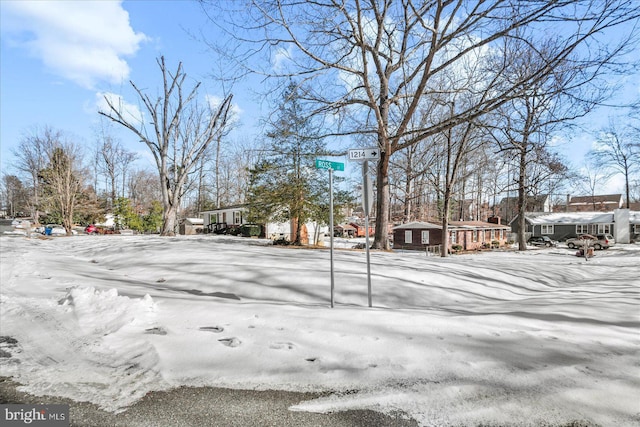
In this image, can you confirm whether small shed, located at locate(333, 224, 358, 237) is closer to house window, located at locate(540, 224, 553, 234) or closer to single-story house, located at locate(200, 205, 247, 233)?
single-story house, located at locate(200, 205, 247, 233)

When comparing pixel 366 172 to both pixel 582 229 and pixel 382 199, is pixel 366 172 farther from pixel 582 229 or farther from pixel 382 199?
pixel 582 229

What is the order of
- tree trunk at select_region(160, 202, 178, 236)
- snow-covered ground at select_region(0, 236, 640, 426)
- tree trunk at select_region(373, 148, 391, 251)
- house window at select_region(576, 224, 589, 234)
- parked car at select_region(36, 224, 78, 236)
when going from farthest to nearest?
house window at select_region(576, 224, 589, 234) → parked car at select_region(36, 224, 78, 236) → tree trunk at select_region(160, 202, 178, 236) → tree trunk at select_region(373, 148, 391, 251) → snow-covered ground at select_region(0, 236, 640, 426)

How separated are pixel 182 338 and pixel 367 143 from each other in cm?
1355

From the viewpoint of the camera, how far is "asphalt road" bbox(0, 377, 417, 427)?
227 cm

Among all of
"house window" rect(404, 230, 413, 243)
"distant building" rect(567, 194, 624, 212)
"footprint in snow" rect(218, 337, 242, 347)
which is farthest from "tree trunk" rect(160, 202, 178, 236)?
"distant building" rect(567, 194, 624, 212)

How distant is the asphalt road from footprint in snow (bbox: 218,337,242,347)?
0.78 m

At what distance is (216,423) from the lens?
→ 2.27m

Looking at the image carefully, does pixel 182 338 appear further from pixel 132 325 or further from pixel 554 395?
pixel 554 395

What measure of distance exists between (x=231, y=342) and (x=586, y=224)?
175 feet

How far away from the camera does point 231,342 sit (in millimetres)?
3516

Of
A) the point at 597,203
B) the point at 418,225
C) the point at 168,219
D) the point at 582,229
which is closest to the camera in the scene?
the point at 168,219

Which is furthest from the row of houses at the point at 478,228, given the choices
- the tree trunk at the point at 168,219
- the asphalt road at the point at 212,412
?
the asphalt road at the point at 212,412

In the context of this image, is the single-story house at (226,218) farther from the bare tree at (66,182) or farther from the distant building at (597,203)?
the distant building at (597,203)

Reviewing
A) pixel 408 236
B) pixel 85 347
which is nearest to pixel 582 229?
pixel 408 236
